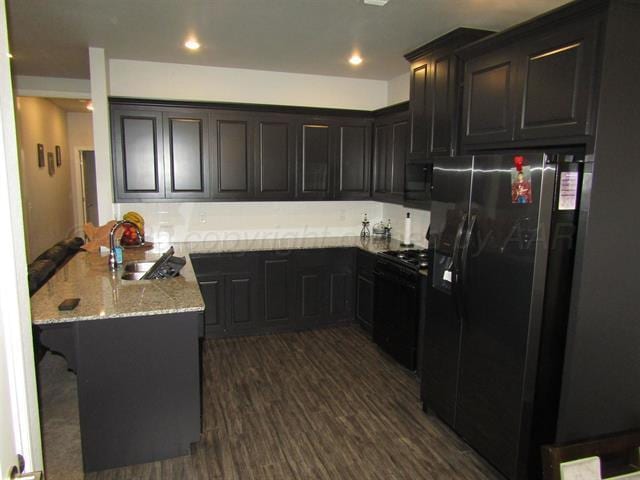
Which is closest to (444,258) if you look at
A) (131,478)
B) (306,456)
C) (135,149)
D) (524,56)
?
(524,56)

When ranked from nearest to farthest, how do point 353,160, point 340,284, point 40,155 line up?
point 340,284 → point 353,160 → point 40,155

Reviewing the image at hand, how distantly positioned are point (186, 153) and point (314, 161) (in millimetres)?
1320

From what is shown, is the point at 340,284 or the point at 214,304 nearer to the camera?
the point at 214,304

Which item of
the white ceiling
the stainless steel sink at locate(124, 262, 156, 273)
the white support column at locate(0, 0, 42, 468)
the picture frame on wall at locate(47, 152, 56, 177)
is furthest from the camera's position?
the picture frame on wall at locate(47, 152, 56, 177)

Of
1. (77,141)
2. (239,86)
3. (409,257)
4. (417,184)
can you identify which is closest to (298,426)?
(409,257)

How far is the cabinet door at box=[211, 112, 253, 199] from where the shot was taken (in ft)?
14.6

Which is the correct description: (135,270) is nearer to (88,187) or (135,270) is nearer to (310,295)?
(310,295)

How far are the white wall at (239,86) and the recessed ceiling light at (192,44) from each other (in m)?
0.71

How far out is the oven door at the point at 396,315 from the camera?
3.62 m

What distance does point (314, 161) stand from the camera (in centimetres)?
479

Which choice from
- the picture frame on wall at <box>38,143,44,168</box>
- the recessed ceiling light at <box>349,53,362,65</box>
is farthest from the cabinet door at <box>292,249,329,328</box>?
the picture frame on wall at <box>38,143,44,168</box>

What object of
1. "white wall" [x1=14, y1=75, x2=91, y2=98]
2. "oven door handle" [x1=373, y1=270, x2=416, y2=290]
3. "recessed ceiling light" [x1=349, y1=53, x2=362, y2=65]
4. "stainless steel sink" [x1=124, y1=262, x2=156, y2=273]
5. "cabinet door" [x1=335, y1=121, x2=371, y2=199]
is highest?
"recessed ceiling light" [x1=349, y1=53, x2=362, y2=65]

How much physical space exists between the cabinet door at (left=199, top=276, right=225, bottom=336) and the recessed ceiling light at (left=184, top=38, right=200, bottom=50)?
211 cm

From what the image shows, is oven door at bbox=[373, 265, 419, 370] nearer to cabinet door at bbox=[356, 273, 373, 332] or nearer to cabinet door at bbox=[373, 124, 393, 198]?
cabinet door at bbox=[356, 273, 373, 332]
